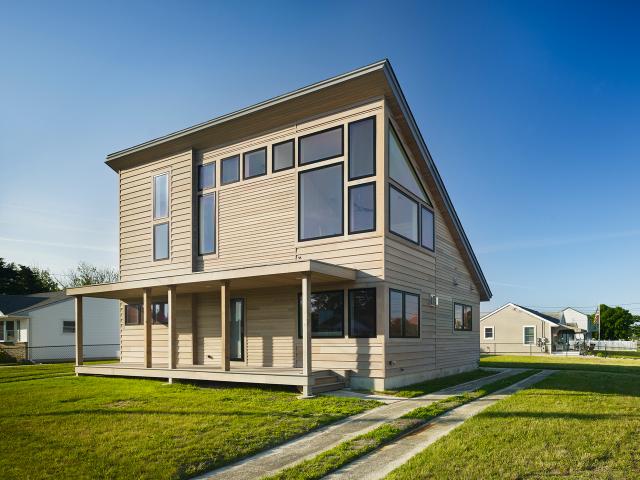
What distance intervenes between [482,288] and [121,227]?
1448 centimetres

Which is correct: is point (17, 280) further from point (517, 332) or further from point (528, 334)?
point (528, 334)

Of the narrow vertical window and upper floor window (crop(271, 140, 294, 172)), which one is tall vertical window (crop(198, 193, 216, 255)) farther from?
the narrow vertical window

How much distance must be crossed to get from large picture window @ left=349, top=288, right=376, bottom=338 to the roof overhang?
482cm

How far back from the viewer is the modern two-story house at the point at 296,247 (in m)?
12.1

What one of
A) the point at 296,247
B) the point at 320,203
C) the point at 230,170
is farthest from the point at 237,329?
the point at 230,170

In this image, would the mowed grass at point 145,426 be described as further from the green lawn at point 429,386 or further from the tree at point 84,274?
the tree at point 84,274

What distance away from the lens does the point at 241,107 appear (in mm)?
14156

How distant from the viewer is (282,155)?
14039mm

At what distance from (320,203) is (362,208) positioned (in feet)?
4.20

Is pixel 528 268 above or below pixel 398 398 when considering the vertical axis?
above

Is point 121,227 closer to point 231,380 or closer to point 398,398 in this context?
point 231,380

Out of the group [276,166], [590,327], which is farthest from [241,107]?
[590,327]

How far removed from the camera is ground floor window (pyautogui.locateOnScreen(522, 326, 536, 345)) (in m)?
39.2

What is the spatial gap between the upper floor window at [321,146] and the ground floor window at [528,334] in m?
32.2
